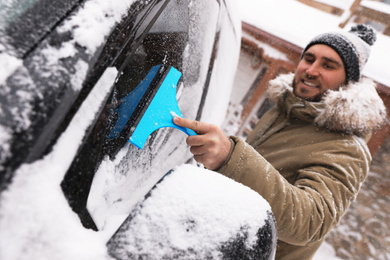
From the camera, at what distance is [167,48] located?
1040 mm

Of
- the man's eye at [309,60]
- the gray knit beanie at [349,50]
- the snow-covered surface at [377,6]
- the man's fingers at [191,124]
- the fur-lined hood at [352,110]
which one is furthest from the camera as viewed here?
the snow-covered surface at [377,6]

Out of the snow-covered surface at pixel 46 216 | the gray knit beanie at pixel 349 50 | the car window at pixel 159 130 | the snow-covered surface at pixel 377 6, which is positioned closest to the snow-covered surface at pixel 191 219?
the snow-covered surface at pixel 46 216

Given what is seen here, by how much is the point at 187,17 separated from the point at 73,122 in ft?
2.73

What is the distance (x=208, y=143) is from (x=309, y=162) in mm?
721

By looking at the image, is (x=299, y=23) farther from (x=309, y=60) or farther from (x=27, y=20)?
(x=27, y=20)

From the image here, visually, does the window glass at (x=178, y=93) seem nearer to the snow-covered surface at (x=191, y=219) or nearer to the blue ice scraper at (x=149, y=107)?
the blue ice scraper at (x=149, y=107)

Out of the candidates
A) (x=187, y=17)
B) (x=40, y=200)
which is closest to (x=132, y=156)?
(x=40, y=200)

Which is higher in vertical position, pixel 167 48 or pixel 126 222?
pixel 167 48

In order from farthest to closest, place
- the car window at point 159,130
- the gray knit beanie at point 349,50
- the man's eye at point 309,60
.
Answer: the man's eye at point 309,60 → the gray knit beanie at point 349,50 → the car window at point 159,130

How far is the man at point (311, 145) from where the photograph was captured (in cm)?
108

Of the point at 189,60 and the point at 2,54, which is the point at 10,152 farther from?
the point at 189,60

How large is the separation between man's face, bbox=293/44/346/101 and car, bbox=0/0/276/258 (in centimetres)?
132

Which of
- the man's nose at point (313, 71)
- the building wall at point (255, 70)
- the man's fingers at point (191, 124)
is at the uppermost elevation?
the man's nose at point (313, 71)

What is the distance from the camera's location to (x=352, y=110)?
1469mm
